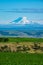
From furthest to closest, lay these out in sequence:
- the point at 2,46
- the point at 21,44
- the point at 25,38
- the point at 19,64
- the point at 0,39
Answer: the point at 25,38 < the point at 0,39 < the point at 21,44 < the point at 2,46 < the point at 19,64

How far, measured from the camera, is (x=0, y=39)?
28766 millimetres

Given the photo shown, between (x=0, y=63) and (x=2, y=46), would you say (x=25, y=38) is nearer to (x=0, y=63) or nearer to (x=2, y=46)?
(x=2, y=46)

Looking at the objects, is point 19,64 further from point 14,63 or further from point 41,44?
point 41,44

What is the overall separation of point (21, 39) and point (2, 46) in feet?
17.8

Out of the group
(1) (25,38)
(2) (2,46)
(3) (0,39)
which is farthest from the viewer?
(1) (25,38)

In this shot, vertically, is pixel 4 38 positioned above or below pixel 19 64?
above

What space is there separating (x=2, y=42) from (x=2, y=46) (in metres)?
2.55

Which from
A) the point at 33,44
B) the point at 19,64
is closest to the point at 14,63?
the point at 19,64

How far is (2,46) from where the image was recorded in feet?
82.8

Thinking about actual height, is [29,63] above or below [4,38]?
below

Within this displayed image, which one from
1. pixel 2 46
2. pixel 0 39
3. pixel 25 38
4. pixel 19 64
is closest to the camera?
pixel 19 64

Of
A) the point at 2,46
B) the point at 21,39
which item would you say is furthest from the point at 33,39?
the point at 2,46

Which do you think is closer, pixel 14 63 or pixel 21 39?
pixel 14 63

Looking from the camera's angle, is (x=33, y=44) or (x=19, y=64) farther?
(x=33, y=44)
